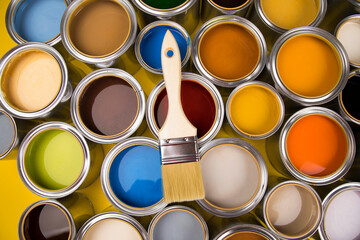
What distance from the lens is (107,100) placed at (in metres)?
1.65

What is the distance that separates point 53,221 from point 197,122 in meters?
1.14

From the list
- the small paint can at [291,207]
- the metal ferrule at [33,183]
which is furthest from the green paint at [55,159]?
the small paint can at [291,207]

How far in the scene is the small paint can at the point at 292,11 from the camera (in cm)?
179

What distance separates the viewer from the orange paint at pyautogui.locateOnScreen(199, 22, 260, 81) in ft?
5.52

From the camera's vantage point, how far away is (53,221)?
1591 millimetres

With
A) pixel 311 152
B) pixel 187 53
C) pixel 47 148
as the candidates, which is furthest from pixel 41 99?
pixel 311 152

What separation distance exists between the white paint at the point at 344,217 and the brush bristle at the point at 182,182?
979 millimetres

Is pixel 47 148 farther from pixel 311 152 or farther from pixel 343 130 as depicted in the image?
pixel 343 130

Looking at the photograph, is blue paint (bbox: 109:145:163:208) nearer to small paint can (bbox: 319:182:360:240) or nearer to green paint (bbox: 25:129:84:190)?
green paint (bbox: 25:129:84:190)

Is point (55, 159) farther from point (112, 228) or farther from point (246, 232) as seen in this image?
point (246, 232)

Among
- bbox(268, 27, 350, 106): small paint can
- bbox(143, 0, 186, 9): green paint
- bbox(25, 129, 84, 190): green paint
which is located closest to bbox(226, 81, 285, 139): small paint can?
bbox(268, 27, 350, 106): small paint can

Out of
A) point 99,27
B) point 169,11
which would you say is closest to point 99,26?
point 99,27

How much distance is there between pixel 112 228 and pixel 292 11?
6.56 feet

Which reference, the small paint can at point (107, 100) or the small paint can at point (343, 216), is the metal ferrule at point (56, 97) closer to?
the small paint can at point (107, 100)
